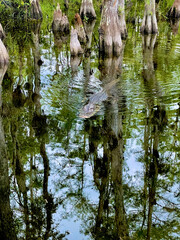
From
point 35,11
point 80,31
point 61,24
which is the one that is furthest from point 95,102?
point 35,11

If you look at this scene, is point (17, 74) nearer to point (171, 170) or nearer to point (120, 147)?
point (120, 147)

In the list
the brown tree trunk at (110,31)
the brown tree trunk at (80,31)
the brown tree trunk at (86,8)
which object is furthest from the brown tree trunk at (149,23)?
the brown tree trunk at (86,8)

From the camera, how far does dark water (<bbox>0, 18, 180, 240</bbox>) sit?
5242 millimetres

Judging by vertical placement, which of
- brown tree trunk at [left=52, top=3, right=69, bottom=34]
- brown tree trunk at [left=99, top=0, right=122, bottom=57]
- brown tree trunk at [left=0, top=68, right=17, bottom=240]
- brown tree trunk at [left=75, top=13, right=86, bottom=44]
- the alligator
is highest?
brown tree trunk at [left=52, top=3, right=69, bottom=34]

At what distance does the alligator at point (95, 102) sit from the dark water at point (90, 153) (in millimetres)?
39

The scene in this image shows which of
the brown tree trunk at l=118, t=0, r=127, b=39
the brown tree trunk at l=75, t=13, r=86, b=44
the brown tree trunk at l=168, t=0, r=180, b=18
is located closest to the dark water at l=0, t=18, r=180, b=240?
the brown tree trunk at l=118, t=0, r=127, b=39

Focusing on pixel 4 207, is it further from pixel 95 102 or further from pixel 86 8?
pixel 86 8

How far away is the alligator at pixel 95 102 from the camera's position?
8.27 meters

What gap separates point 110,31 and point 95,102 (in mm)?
5610

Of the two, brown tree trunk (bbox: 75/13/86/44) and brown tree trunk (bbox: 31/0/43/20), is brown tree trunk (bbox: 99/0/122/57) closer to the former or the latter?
brown tree trunk (bbox: 75/13/86/44)

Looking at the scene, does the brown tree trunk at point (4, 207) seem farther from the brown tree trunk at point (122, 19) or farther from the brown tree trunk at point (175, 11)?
the brown tree trunk at point (175, 11)

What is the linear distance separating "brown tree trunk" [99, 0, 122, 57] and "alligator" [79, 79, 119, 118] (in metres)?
3.70

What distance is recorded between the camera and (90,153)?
275 inches

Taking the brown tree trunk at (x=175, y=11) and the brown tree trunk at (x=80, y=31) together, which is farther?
the brown tree trunk at (x=175, y=11)
